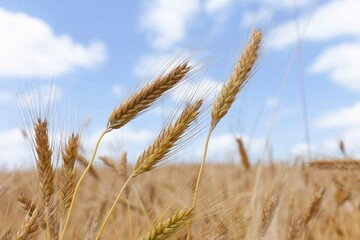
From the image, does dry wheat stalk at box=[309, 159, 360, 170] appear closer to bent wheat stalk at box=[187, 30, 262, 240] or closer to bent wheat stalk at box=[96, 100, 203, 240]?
bent wheat stalk at box=[187, 30, 262, 240]

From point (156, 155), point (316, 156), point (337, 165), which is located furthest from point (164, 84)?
point (316, 156)

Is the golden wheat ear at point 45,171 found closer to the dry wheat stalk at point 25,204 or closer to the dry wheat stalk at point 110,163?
the dry wheat stalk at point 25,204

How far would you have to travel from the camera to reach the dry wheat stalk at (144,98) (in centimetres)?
113

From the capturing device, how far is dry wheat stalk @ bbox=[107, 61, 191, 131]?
113 centimetres

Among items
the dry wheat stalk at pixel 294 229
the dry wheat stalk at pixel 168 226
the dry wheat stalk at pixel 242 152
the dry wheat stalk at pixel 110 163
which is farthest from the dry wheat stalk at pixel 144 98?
the dry wheat stalk at pixel 242 152

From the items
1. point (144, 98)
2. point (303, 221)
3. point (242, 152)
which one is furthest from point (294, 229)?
point (242, 152)

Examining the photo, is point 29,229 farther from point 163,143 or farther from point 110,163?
point 110,163

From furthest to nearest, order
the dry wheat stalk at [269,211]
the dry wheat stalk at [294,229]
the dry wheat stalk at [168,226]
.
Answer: the dry wheat stalk at [294,229], the dry wheat stalk at [269,211], the dry wheat stalk at [168,226]

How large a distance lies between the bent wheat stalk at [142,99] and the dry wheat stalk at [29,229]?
110mm

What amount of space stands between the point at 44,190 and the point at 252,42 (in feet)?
2.03

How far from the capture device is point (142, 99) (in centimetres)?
116

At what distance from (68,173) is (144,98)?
243 millimetres

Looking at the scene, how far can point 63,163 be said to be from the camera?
117cm

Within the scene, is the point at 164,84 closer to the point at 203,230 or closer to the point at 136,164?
the point at 136,164
